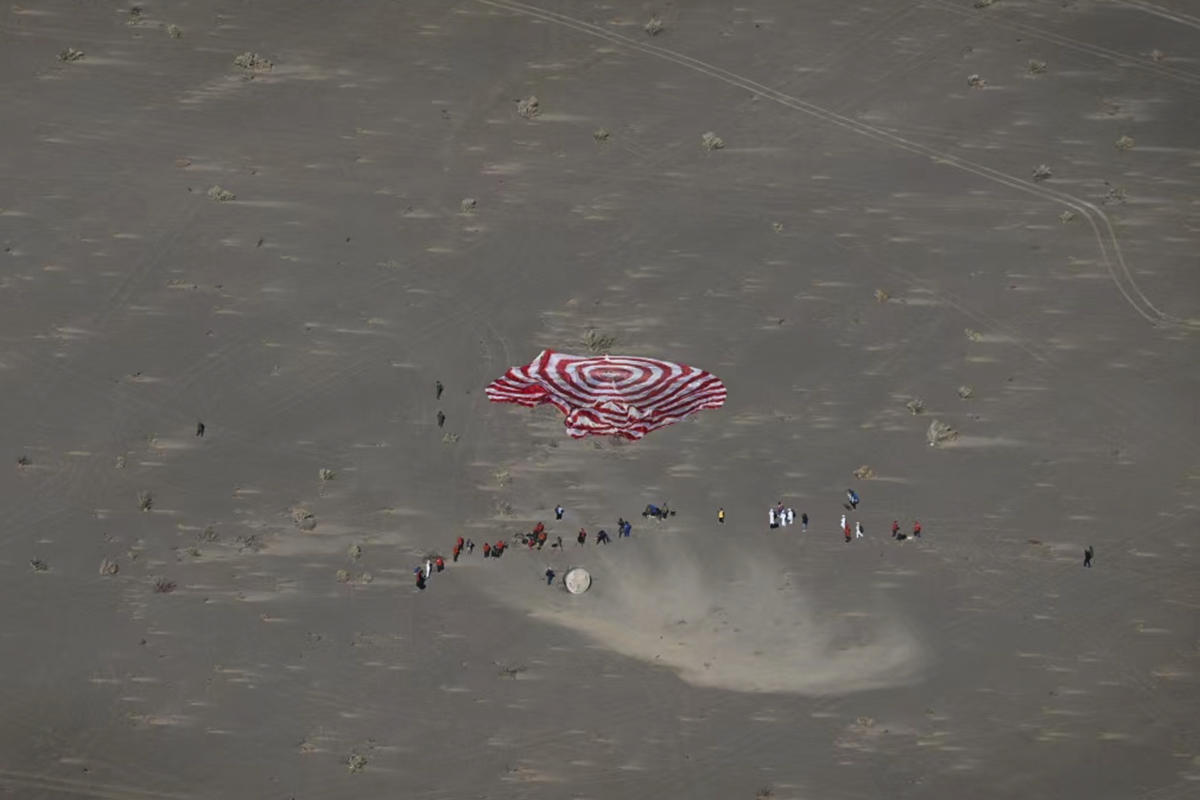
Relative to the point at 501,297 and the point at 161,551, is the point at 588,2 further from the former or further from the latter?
the point at 161,551

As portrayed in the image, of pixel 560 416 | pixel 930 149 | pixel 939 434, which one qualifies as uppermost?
pixel 930 149

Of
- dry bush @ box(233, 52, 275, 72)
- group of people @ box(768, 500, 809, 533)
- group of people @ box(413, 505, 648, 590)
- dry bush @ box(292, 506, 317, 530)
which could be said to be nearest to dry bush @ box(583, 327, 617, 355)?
group of people @ box(413, 505, 648, 590)

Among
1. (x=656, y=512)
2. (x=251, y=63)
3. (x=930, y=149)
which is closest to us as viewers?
(x=656, y=512)

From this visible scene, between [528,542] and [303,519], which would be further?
[303,519]

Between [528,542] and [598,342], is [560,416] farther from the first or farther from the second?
[528,542]


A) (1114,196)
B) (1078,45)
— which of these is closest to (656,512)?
(1114,196)

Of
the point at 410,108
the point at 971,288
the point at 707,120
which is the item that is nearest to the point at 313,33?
the point at 410,108

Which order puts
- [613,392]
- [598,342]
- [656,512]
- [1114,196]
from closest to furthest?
[613,392] < [656,512] < [598,342] < [1114,196]
